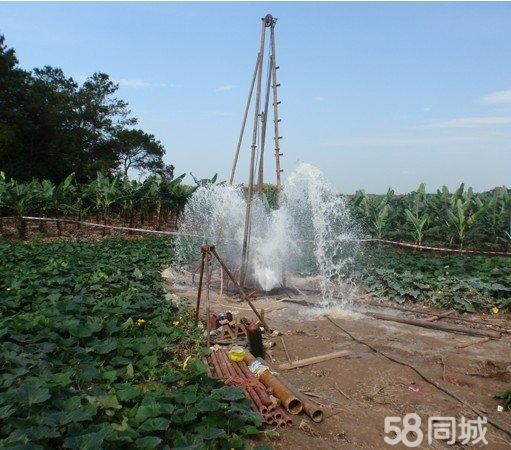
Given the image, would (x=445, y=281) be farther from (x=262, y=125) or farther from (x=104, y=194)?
(x=104, y=194)

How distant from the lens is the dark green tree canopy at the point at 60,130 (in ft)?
76.5

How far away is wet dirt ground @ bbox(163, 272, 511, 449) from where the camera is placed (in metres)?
3.82

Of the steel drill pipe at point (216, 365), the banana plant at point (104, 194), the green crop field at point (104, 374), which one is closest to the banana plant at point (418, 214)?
the green crop field at point (104, 374)

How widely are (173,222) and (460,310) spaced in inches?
602

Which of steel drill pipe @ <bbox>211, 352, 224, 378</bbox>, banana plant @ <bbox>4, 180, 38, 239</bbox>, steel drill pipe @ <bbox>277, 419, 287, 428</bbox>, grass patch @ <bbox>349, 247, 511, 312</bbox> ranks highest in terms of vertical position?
banana plant @ <bbox>4, 180, 38, 239</bbox>

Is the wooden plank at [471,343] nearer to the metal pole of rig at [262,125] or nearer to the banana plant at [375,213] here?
the metal pole of rig at [262,125]

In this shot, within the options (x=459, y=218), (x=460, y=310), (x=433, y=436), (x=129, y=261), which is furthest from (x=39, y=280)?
(x=459, y=218)

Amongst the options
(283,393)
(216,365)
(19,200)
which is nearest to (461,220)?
(216,365)

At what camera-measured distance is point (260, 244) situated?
945 centimetres

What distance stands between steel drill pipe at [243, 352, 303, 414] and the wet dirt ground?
90 mm

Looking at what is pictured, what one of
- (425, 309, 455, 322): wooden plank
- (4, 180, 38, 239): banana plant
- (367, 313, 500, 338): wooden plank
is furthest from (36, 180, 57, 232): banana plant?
(425, 309, 455, 322): wooden plank

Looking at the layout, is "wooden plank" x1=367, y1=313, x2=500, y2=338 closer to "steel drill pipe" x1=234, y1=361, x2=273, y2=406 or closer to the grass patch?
the grass patch

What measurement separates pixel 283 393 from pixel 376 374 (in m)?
1.51

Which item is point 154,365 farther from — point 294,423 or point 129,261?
point 129,261
